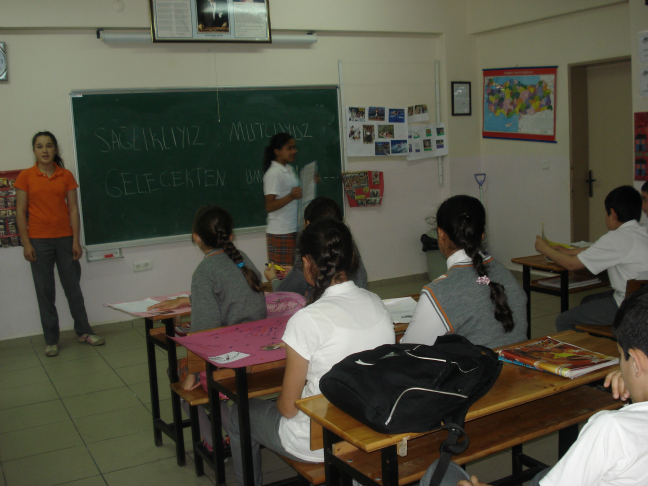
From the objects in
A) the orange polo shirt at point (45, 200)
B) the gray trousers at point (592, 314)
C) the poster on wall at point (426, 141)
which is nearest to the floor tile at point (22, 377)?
the orange polo shirt at point (45, 200)

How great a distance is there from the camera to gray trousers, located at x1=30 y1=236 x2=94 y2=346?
445 cm

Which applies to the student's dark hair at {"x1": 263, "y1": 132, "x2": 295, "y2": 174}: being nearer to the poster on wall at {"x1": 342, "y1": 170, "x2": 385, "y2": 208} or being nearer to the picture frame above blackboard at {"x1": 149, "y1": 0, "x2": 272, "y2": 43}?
the picture frame above blackboard at {"x1": 149, "y1": 0, "x2": 272, "y2": 43}

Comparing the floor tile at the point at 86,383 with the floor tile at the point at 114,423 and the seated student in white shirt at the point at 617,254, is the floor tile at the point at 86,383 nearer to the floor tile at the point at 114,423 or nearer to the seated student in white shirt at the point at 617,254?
the floor tile at the point at 114,423

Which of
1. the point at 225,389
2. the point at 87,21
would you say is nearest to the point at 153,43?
the point at 87,21

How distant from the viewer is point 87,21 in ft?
15.2

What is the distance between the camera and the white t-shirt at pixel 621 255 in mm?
2906

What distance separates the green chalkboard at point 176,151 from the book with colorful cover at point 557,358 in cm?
377

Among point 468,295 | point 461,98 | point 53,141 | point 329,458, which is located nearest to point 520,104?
point 461,98

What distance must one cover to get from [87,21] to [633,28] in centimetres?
412

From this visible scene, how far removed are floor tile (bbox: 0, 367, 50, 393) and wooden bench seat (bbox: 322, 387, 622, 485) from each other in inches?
107

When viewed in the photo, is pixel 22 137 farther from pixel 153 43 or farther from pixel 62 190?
pixel 153 43

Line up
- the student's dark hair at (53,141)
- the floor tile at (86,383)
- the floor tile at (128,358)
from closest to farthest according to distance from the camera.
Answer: the floor tile at (86,383) → the floor tile at (128,358) → the student's dark hair at (53,141)

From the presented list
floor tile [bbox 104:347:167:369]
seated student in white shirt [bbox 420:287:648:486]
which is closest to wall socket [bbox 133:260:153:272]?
floor tile [bbox 104:347:167:369]

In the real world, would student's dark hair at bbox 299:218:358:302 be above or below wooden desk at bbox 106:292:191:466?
above
